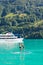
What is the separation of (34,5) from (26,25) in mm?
18521

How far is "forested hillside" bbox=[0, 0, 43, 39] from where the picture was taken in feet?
343

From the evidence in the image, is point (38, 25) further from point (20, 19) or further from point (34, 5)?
point (34, 5)

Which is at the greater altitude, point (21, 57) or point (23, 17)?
point (21, 57)

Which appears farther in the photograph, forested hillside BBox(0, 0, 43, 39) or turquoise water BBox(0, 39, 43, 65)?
forested hillside BBox(0, 0, 43, 39)

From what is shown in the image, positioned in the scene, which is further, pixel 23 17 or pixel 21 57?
pixel 23 17

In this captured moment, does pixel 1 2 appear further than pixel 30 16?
Yes

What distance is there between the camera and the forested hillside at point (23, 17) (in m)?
105

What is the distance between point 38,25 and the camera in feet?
346

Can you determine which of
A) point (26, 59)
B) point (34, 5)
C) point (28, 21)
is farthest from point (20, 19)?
point (26, 59)

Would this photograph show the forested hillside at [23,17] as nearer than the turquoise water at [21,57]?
No

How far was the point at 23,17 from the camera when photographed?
10931cm

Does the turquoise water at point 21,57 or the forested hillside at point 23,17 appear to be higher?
the turquoise water at point 21,57

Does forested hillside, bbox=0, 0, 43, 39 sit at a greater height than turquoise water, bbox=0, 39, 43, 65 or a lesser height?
lesser

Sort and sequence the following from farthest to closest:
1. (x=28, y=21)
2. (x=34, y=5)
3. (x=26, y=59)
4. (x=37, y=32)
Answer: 1. (x=34, y=5)
2. (x=28, y=21)
3. (x=37, y=32)
4. (x=26, y=59)
